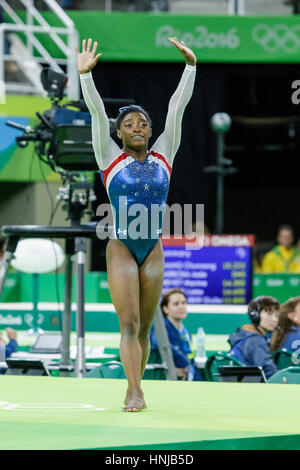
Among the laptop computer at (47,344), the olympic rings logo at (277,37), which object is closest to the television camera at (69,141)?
the laptop computer at (47,344)

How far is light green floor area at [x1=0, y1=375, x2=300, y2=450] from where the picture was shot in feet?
9.81

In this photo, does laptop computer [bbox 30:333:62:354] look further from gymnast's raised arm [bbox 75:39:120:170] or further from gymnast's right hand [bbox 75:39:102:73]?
gymnast's right hand [bbox 75:39:102:73]

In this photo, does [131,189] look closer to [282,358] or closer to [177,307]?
[282,358]

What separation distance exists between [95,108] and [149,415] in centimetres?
133

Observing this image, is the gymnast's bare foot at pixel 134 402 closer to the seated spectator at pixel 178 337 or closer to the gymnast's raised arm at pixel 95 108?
the gymnast's raised arm at pixel 95 108

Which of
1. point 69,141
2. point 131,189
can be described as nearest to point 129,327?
point 131,189

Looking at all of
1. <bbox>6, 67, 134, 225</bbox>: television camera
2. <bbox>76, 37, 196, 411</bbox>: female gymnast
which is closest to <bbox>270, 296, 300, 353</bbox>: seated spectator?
<bbox>6, 67, 134, 225</bbox>: television camera

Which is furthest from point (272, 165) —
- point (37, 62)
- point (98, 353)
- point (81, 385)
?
point (81, 385)

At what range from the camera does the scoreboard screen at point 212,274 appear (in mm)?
8430

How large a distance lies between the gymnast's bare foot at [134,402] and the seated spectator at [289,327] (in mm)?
2215

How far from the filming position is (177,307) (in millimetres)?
6266

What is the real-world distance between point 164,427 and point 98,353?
10.3 ft

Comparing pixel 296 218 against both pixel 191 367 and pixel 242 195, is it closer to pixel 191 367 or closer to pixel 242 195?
pixel 242 195
